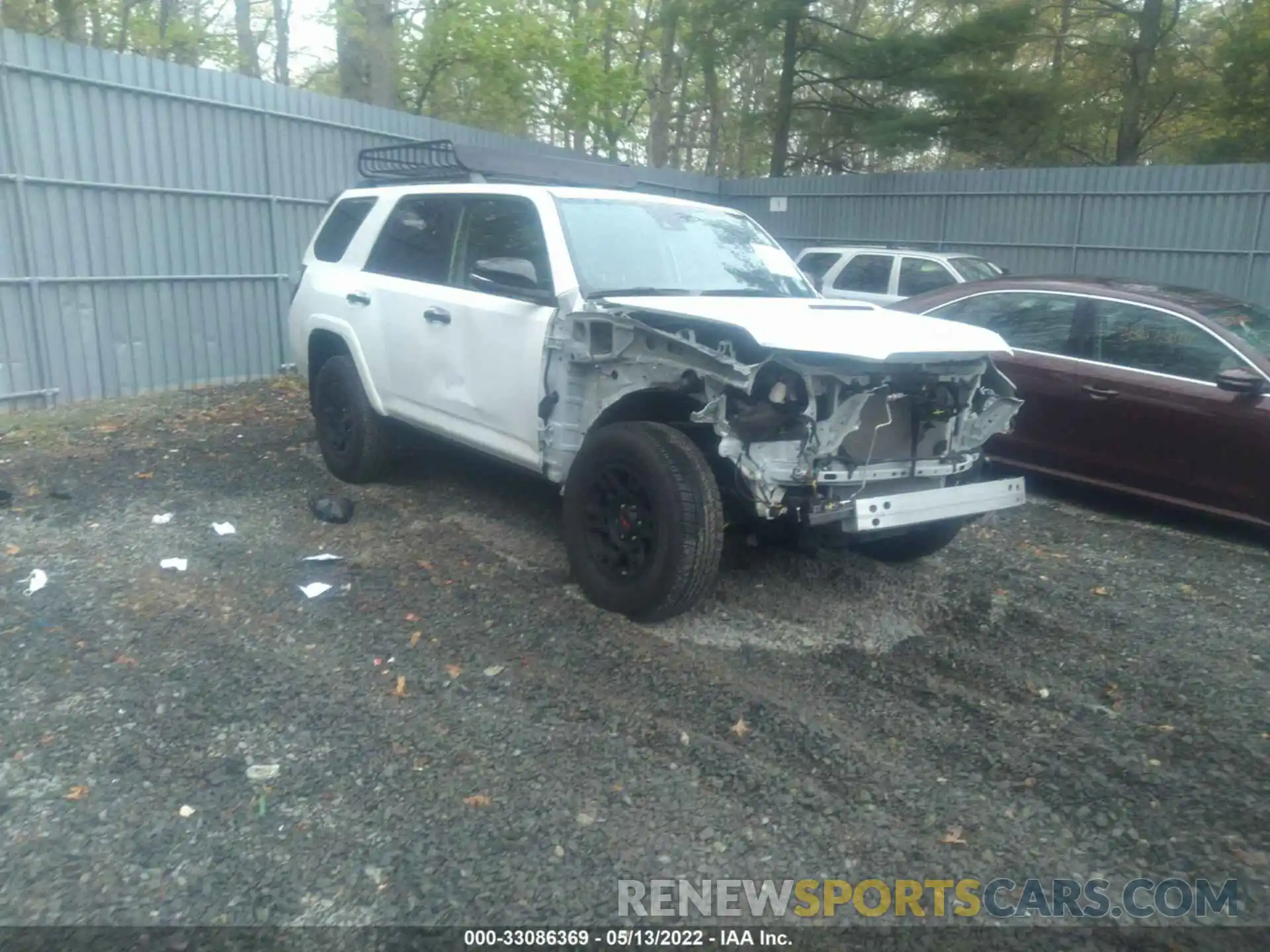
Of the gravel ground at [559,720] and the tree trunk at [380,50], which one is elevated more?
the tree trunk at [380,50]

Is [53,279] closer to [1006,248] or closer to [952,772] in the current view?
[952,772]

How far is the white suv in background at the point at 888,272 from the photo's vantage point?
1177 cm

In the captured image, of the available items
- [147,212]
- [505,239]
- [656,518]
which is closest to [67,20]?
[147,212]

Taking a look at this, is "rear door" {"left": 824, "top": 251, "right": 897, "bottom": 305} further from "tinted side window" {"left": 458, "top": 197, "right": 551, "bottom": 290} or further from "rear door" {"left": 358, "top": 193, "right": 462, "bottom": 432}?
"tinted side window" {"left": 458, "top": 197, "right": 551, "bottom": 290}

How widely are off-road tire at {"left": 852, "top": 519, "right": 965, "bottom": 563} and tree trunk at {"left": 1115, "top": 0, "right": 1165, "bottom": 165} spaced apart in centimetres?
1485

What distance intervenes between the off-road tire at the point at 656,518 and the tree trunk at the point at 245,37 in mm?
23080

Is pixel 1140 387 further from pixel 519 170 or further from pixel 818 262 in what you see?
pixel 818 262

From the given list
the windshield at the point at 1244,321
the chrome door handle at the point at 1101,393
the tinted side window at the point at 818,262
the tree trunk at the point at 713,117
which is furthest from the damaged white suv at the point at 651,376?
the tree trunk at the point at 713,117

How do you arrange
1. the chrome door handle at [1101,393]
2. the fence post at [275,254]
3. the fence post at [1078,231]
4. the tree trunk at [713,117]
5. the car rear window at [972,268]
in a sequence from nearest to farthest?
the chrome door handle at [1101,393] < the fence post at [275,254] < the car rear window at [972,268] < the fence post at [1078,231] < the tree trunk at [713,117]

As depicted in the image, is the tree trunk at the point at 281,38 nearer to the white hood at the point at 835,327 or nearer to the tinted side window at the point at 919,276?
the tinted side window at the point at 919,276

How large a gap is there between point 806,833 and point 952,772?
68 centimetres

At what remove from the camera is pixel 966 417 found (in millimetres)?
4828

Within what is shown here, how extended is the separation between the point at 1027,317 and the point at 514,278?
396 centimetres

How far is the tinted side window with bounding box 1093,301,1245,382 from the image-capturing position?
609 cm
